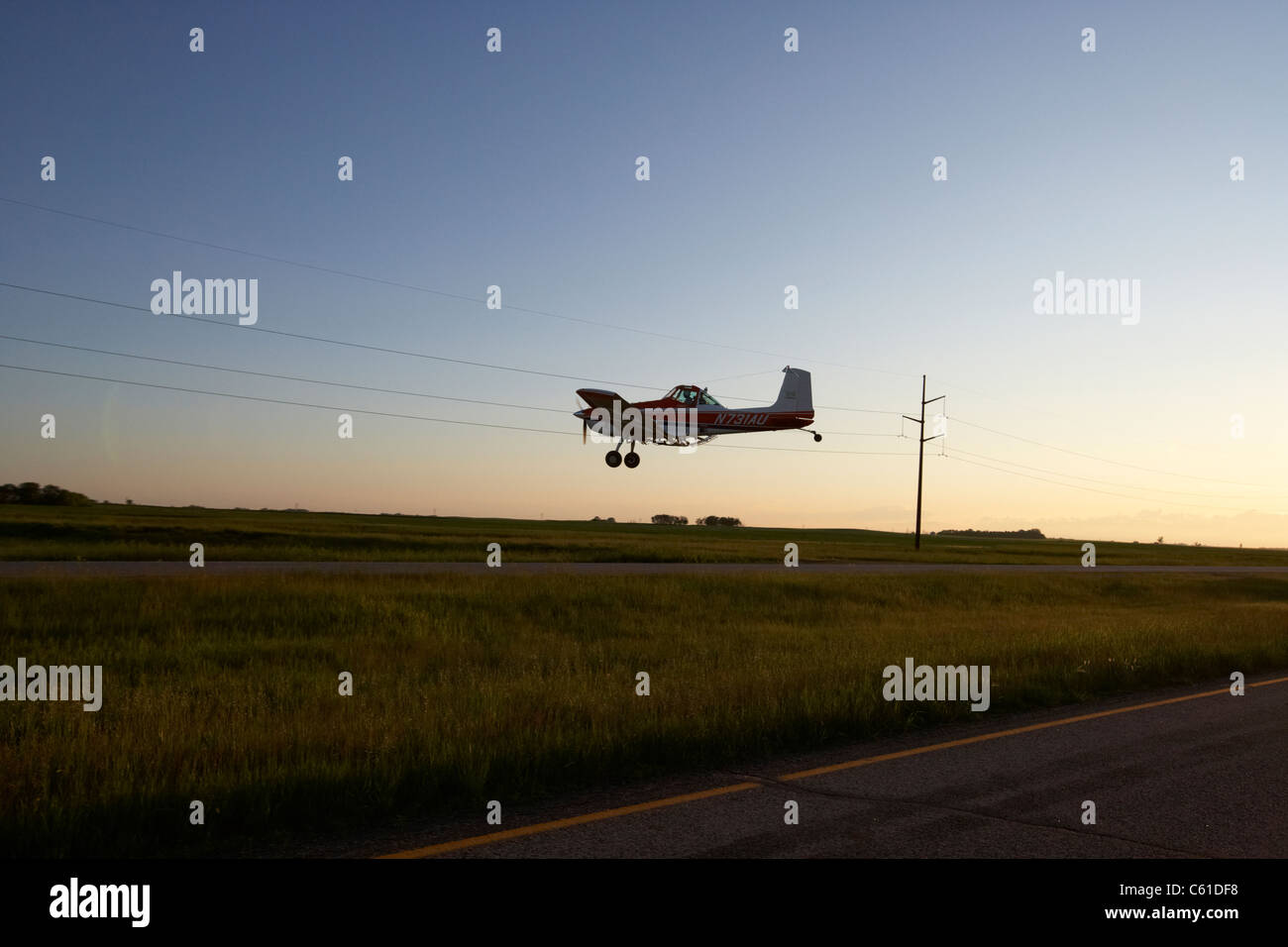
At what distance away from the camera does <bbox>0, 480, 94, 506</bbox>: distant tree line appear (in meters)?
84.4

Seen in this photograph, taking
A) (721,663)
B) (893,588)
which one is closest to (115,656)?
(721,663)

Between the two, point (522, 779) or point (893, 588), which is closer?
point (522, 779)

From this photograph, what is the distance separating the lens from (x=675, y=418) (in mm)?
27891

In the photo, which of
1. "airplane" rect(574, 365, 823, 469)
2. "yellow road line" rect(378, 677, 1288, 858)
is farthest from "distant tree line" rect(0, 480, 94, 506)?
"yellow road line" rect(378, 677, 1288, 858)

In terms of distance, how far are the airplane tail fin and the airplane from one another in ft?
0.25

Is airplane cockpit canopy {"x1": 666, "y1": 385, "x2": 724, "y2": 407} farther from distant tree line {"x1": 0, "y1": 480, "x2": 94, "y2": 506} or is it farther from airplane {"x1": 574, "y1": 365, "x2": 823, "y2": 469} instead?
distant tree line {"x1": 0, "y1": 480, "x2": 94, "y2": 506}

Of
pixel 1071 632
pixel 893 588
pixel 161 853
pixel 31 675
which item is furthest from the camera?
pixel 893 588

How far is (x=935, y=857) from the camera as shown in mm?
6145

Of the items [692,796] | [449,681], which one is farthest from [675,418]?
[692,796]

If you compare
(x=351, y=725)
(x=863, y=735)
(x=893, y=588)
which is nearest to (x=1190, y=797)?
(x=863, y=735)

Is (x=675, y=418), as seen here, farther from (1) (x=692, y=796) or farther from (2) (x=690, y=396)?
(1) (x=692, y=796)

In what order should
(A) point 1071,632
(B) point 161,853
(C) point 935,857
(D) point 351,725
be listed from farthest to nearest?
1. (A) point 1071,632
2. (D) point 351,725
3. (B) point 161,853
4. (C) point 935,857
